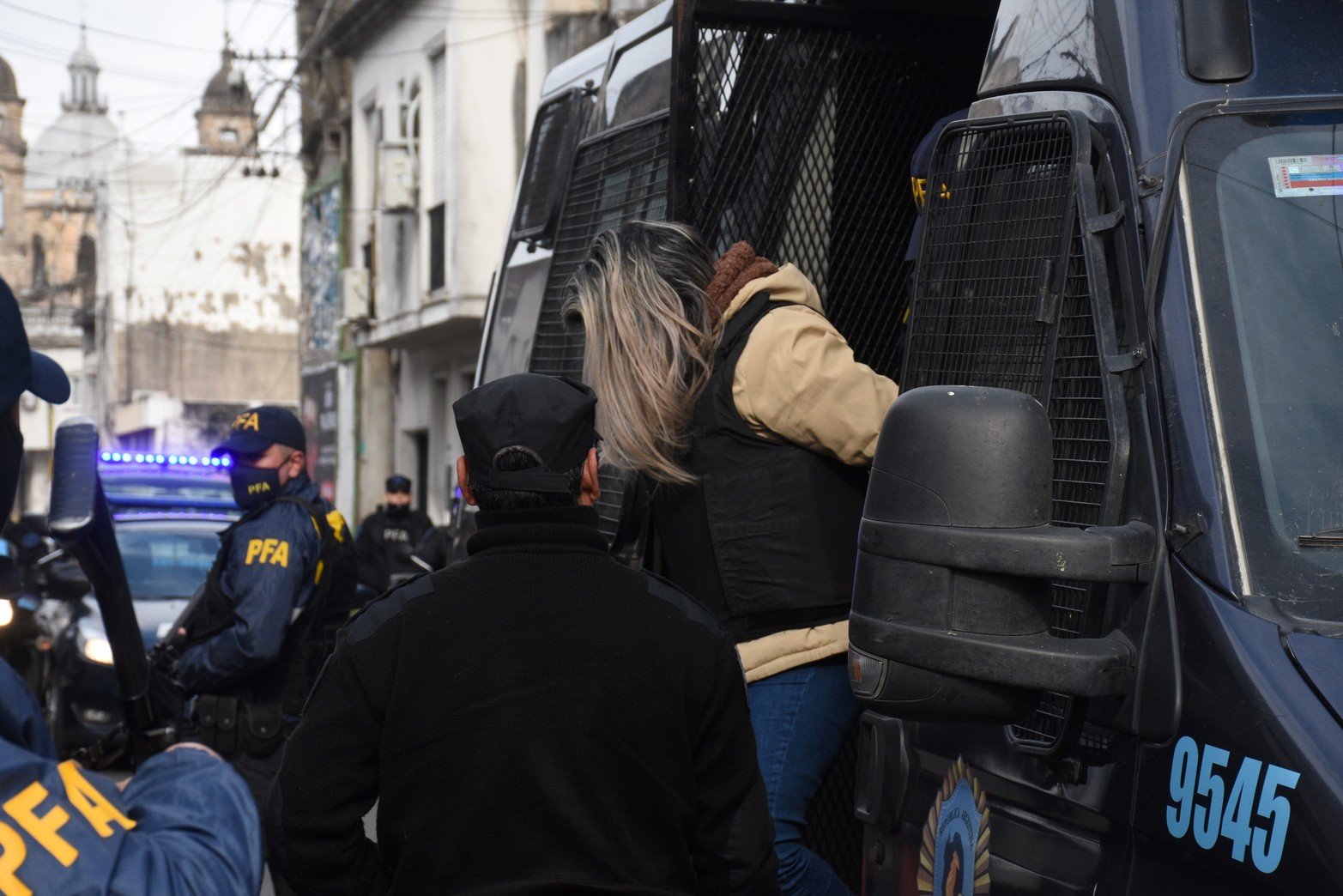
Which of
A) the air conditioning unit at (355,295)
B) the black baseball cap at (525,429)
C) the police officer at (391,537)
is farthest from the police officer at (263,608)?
the air conditioning unit at (355,295)

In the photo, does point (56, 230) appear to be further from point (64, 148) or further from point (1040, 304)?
point (1040, 304)

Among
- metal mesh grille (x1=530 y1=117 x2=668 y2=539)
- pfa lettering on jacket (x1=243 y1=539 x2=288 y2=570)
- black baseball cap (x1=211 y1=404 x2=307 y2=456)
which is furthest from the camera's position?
black baseball cap (x1=211 y1=404 x2=307 y2=456)

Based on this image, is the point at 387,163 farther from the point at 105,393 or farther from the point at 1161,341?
the point at 105,393

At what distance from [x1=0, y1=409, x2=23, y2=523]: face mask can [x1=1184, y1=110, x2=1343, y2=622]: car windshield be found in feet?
4.72

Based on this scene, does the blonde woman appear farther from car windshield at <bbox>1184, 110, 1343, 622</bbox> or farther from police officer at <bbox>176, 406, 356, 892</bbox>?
police officer at <bbox>176, 406, 356, 892</bbox>

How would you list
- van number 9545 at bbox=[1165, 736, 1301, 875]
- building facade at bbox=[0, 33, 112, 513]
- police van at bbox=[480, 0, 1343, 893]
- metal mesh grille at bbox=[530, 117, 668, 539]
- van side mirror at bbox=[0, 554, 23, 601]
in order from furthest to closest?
building facade at bbox=[0, 33, 112, 513]
van side mirror at bbox=[0, 554, 23, 601]
metal mesh grille at bbox=[530, 117, 668, 539]
police van at bbox=[480, 0, 1343, 893]
van number 9545 at bbox=[1165, 736, 1301, 875]

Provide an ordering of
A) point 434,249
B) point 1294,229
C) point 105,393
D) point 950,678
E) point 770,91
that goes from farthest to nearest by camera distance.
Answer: point 105,393 → point 434,249 → point 770,91 → point 1294,229 → point 950,678

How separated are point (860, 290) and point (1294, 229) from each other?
2.22 metres

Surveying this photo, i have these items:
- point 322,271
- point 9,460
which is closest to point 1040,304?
point 9,460

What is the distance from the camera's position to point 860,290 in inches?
174

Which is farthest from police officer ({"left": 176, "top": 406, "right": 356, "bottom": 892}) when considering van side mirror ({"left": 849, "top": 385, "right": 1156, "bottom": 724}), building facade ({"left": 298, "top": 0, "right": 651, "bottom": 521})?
building facade ({"left": 298, "top": 0, "right": 651, "bottom": 521})

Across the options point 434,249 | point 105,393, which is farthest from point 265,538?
point 105,393

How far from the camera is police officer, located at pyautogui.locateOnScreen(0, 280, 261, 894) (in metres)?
1.39

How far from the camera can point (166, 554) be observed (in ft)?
33.8
